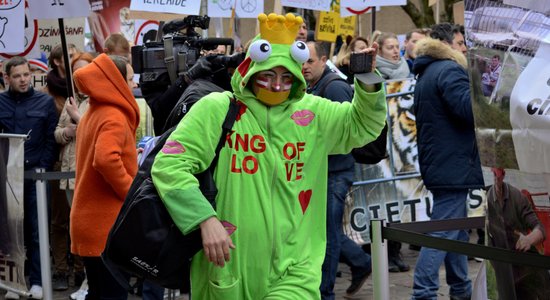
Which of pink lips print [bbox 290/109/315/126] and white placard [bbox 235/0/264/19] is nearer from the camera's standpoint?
pink lips print [bbox 290/109/315/126]

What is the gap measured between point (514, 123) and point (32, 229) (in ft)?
22.4

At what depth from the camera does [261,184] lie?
490cm

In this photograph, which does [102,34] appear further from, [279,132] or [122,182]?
[279,132]

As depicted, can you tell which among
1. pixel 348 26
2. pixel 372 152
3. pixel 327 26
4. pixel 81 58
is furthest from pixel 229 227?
pixel 348 26

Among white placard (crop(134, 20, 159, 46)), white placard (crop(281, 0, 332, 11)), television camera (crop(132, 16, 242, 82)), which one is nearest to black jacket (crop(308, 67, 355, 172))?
television camera (crop(132, 16, 242, 82))

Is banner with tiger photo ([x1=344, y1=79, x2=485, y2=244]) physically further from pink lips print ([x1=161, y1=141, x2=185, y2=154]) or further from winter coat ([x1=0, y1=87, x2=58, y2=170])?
pink lips print ([x1=161, y1=141, x2=185, y2=154])

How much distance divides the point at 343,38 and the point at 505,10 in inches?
563

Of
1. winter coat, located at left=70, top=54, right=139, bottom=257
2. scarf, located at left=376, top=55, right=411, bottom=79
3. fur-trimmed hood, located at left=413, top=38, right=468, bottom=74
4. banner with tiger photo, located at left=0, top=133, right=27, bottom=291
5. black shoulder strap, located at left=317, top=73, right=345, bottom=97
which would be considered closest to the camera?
winter coat, located at left=70, top=54, right=139, bottom=257

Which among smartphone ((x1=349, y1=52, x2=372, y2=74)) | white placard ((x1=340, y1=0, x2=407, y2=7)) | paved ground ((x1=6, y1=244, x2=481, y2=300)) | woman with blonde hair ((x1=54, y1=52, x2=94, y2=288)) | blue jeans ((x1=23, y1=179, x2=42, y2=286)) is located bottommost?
paved ground ((x1=6, y1=244, x2=481, y2=300))

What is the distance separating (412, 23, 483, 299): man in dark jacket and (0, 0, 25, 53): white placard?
3709 mm

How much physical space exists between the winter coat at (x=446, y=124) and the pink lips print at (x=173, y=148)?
331 cm

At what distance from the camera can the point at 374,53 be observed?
4.89 metres

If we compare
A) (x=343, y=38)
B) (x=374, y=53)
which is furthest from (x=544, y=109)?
(x=343, y=38)

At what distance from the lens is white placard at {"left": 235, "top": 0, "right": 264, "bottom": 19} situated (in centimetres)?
1421
